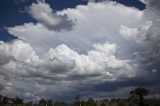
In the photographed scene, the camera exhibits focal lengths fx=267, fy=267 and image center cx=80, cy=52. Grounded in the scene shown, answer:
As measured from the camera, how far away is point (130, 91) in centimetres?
12638

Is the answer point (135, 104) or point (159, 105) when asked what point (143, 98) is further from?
point (159, 105)

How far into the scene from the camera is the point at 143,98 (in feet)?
408

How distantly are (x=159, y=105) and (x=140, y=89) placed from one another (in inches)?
2232

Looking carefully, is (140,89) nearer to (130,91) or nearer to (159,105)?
(130,91)

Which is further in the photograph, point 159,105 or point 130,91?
point 159,105

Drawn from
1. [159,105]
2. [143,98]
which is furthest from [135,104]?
[159,105]

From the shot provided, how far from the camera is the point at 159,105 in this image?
174 meters

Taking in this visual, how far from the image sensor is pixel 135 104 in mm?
125312

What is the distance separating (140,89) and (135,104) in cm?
747

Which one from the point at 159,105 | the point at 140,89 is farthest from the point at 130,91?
the point at 159,105

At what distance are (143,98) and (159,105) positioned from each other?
5532cm

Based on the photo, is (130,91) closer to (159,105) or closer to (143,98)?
(143,98)

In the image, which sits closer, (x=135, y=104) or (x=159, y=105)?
(x=135, y=104)

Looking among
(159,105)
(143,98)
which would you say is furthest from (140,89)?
(159,105)
